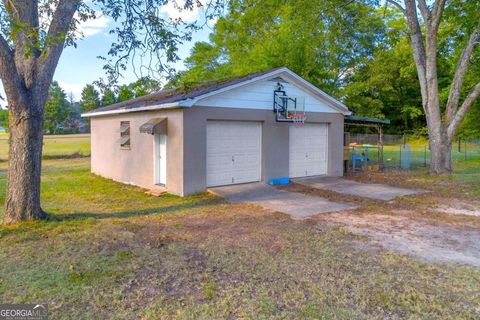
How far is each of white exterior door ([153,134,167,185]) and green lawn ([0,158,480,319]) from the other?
11.6 ft

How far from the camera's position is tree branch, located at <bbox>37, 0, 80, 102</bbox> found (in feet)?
20.7

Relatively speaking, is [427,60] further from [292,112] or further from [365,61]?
[365,61]

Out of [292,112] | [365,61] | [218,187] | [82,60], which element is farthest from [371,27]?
[82,60]

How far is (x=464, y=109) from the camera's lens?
1350 cm

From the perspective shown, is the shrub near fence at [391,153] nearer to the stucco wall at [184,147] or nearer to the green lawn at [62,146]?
the stucco wall at [184,147]

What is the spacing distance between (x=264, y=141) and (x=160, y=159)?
3.22 meters

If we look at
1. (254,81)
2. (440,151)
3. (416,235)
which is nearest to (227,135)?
(254,81)

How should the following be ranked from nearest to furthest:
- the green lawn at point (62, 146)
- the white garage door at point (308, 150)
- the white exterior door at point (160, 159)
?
the white exterior door at point (160, 159), the white garage door at point (308, 150), the green lawn at point (62, 146)

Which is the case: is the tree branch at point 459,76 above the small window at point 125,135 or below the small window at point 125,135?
above

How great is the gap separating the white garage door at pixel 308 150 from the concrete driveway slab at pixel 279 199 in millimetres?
1794

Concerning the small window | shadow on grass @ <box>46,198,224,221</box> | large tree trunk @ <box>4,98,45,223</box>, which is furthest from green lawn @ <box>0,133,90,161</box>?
large tree trunk @ <box>4,98,45,223</box>

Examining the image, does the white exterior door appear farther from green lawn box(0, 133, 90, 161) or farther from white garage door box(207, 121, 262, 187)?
green lawn box(0, 133, 90, 161)

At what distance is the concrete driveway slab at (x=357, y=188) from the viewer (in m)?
9.98

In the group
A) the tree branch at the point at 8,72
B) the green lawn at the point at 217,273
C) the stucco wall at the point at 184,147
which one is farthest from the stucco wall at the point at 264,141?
the tree branch at the point at 8,72
